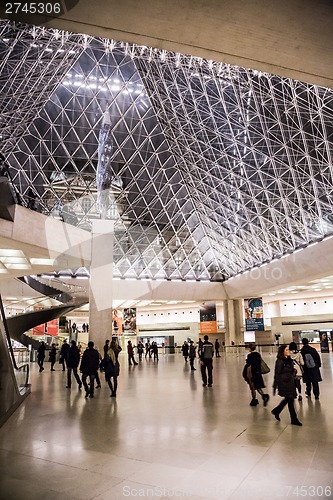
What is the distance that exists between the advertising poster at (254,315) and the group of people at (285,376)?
110 feet

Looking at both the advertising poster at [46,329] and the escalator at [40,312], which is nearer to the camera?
the escalator at [40,312]

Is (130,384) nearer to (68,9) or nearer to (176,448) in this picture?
(176,448)

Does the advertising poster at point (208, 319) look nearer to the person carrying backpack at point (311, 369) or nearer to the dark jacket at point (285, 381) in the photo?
the person carrying backpack at point (311, 369)

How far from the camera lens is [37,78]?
82.4 feet

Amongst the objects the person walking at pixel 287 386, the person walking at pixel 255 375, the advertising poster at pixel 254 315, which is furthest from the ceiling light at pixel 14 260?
the advertising poster at pixel 254 315

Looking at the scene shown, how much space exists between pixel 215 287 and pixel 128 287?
446 inches

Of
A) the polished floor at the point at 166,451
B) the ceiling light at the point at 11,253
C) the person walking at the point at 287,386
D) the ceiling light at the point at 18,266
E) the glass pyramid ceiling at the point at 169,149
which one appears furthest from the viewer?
the glass pyramid ceiling at the point at 169,149

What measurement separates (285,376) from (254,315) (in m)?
38.1

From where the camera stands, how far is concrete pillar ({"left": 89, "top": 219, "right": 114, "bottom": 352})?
84.2 feet

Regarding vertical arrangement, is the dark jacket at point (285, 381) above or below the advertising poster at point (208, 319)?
below

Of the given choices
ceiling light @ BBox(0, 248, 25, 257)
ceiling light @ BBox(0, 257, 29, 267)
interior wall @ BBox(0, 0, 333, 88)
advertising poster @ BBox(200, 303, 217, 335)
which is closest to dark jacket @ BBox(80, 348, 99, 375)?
interior wall @ BBox(0, 0, 333, 88)

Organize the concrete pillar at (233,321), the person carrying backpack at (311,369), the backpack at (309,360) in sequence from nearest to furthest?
the person carrying backpack at (311,369) → the backpack at (309,360) → the concrete pillar at (233,321)

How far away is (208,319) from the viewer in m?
48.1

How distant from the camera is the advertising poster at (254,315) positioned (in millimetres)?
43188
